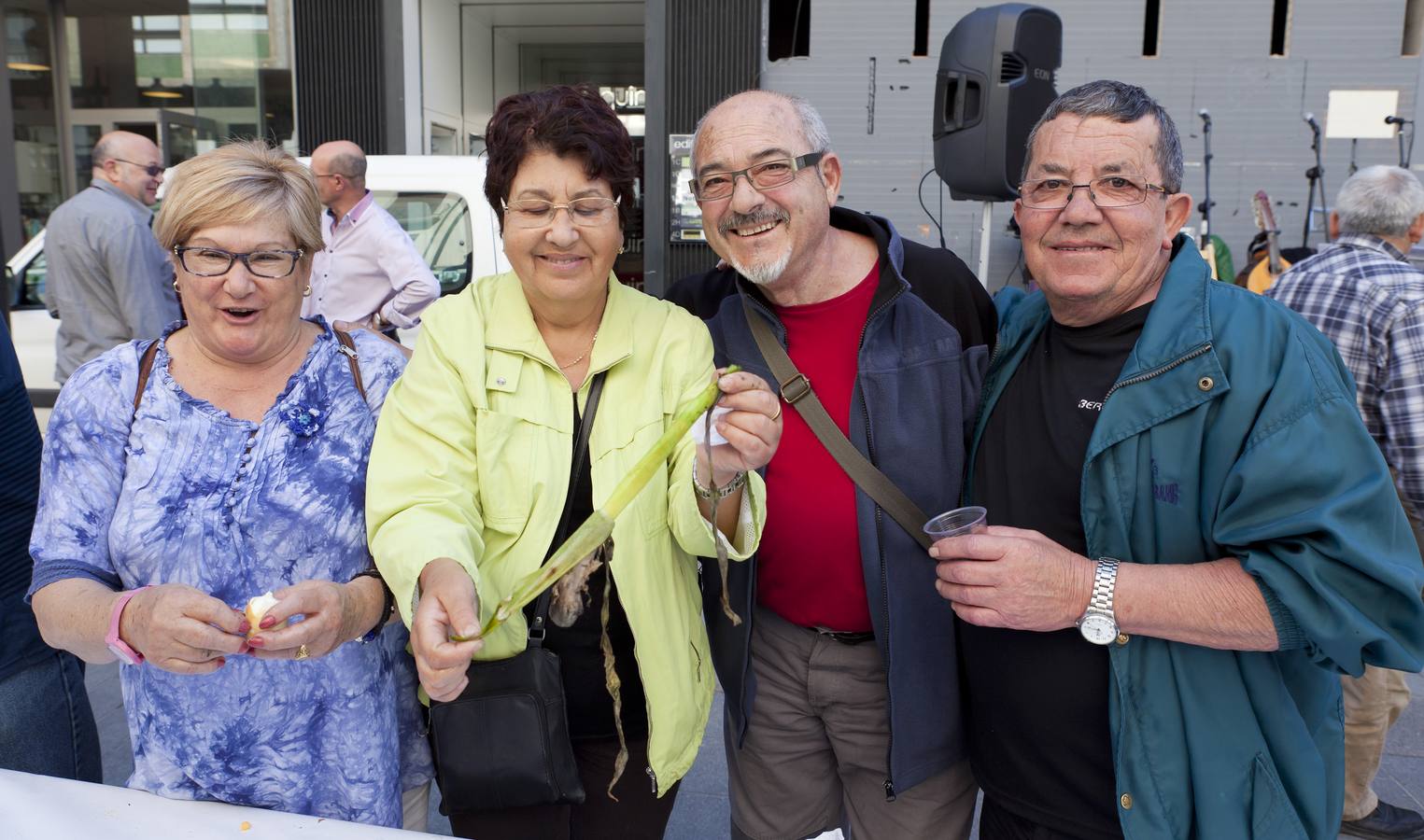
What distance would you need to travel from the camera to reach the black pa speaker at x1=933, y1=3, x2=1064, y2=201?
421 cm

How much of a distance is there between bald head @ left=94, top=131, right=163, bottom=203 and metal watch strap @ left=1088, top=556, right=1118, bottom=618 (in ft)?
16.2

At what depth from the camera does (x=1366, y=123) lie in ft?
28.9

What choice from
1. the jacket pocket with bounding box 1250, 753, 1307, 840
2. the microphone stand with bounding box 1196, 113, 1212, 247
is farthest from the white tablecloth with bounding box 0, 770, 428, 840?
the microphone stand with bounding box 1196, 113, 1212, 247

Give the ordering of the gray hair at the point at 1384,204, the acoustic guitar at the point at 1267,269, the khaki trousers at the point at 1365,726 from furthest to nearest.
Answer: the acoustic guitar at the point at 1267,269 < the gray hair at the point at 1384,204 < the khaki trousers at the point at 1365,726

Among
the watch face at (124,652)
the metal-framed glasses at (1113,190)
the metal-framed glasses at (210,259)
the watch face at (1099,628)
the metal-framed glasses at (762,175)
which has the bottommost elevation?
the watch face at (124,652)

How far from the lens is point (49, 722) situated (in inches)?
76.5

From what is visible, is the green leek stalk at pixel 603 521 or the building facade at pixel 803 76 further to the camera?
the building facade at pixel 803 76

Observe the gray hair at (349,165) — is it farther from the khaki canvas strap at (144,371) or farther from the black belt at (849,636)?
the black belt at (849,636)

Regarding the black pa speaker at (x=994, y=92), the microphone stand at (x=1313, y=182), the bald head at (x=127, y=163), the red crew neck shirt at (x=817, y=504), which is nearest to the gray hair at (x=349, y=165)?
the bald head at (x=127, y=163)

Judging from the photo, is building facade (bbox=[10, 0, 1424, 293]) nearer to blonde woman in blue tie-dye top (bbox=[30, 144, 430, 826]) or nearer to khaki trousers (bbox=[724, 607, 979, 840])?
khaki trousers (bbox=[724, 607, 979, 840])

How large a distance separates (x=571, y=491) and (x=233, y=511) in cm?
58

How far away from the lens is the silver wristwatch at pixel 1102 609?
153 centimetres

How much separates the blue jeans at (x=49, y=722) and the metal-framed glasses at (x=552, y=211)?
4.42ft

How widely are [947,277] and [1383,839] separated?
102 inches
